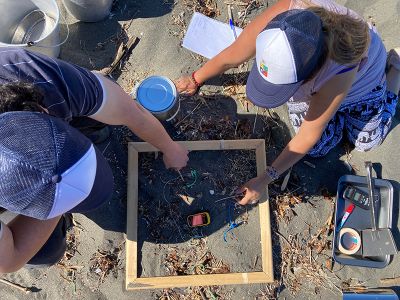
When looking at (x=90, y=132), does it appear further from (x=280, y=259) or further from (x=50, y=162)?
(x=280, y=259)

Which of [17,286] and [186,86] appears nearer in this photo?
[17,286]

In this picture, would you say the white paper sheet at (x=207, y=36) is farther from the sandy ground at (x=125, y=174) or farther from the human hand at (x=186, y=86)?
the human hand at (x=186, y=86)

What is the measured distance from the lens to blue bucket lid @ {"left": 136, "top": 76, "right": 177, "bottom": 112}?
2553 millimetres

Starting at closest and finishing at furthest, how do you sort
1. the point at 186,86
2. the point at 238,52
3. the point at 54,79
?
the point at 54,79 < the point at 238,52 < the point at 186,86

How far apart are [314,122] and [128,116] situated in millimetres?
908

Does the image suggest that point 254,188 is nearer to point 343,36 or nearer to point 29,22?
point 343,36

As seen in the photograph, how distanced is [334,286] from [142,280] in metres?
1.19

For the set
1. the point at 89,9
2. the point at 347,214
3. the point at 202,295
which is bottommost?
the point at 202,295

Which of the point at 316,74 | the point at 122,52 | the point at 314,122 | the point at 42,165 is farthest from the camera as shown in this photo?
the point at 122,52

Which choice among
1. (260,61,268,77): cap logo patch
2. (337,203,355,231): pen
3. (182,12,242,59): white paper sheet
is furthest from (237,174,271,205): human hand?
(182,12,242,59): white paper sheet

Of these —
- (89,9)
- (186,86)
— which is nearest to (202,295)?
(186,86)

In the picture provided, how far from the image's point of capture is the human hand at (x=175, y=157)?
2.40 metres

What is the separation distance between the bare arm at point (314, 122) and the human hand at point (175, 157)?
43cm

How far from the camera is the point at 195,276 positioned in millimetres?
2557
